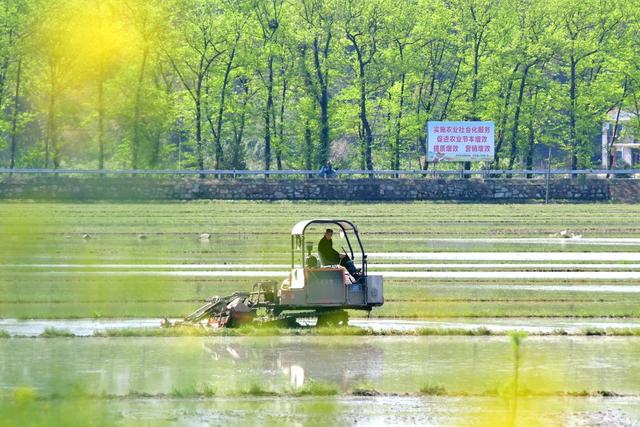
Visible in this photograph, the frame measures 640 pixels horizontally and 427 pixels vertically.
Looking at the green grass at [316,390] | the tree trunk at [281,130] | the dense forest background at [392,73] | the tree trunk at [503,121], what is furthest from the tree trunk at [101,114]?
the tree trunk at [503,121]

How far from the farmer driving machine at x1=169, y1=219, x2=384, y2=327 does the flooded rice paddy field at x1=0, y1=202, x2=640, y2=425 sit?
953mm

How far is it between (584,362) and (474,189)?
59.5m

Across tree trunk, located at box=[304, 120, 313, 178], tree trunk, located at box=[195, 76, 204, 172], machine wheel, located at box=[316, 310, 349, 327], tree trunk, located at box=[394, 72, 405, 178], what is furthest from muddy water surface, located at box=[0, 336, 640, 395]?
tree trunk, located at box=[304, 120, 313, 178]

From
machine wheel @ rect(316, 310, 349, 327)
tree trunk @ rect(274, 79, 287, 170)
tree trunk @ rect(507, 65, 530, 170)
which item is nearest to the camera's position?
machine wheel @ rect(316, 310, 349, 327)

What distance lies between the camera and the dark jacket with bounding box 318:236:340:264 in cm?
2461

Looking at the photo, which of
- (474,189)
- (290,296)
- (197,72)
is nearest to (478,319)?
(290,296)

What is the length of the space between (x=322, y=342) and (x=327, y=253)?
230 centimetres

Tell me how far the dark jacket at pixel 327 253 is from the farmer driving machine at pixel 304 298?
0.24ft

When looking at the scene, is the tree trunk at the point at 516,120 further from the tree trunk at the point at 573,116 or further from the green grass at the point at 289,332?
the green grass at the point at 289,332

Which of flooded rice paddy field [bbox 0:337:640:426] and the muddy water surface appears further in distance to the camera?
the muddy water surface

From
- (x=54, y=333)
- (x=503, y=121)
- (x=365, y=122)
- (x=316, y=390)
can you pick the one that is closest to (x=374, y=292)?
(x=54, y=333)

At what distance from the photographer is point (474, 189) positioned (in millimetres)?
80125

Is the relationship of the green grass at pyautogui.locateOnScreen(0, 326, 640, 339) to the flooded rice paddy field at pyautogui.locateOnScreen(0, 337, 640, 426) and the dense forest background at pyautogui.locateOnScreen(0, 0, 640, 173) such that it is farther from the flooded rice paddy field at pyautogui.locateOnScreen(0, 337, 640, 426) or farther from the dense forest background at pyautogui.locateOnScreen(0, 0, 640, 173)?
the dense forest background at pyautogui.locateOnScreen(0, 0, 640, 173)

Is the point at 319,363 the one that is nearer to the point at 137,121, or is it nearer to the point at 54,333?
the point at 54,333
